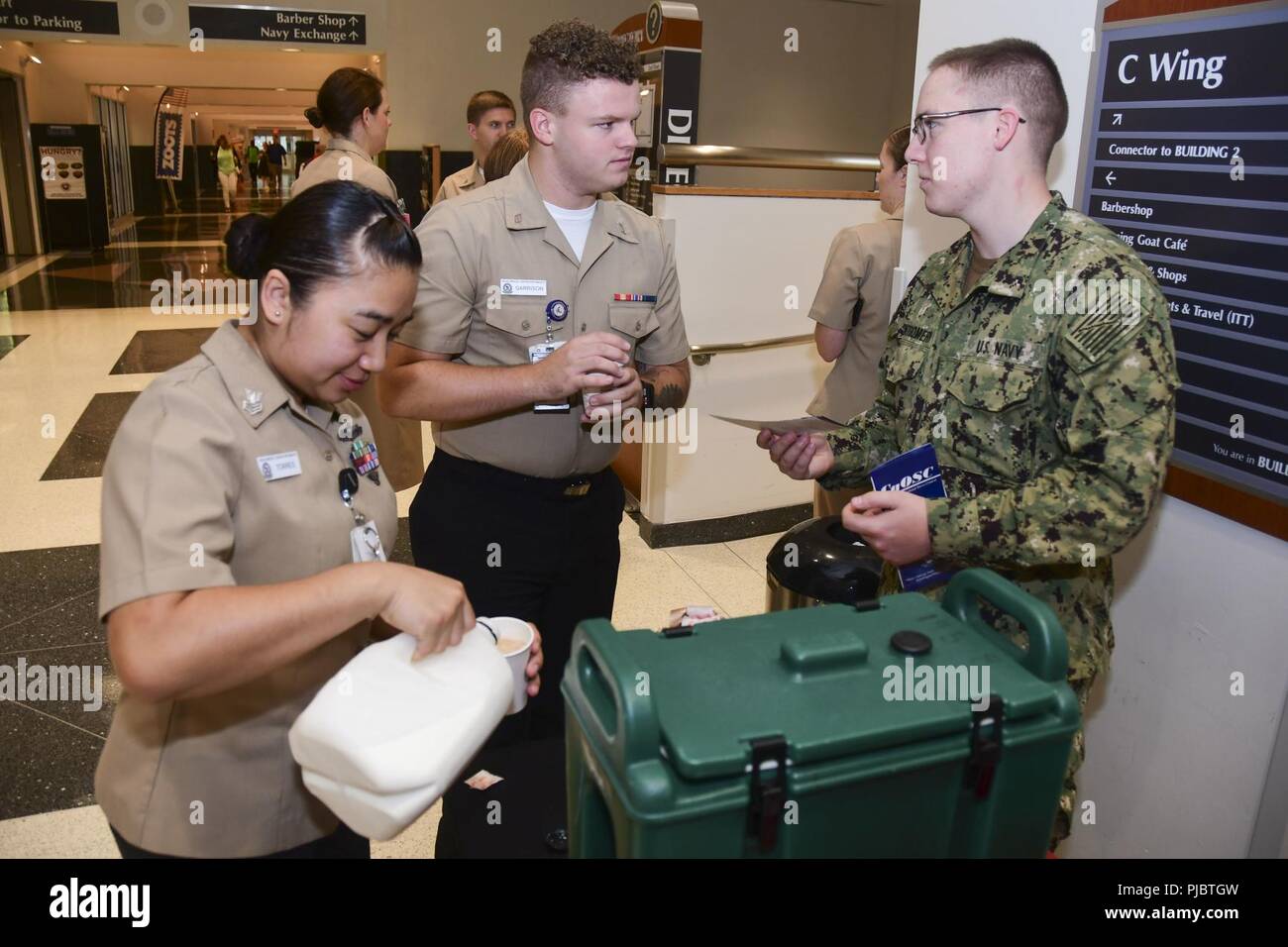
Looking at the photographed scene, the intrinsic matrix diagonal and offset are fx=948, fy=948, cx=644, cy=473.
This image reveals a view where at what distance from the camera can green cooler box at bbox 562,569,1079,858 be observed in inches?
35.3

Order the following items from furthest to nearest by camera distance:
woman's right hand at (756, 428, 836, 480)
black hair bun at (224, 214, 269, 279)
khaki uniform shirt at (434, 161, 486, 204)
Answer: khaki uniform shirt at (434, 161, 486, 204) → woman's right hand at (756, 428, 836, 480) → black hair bun at (224, 214, 269, 279)

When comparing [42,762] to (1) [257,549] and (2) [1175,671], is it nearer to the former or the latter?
(1) [257,549]

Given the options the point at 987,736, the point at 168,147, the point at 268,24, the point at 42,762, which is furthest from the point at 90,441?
the point at 168,147

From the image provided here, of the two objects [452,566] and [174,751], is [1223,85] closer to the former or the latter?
[452,566]

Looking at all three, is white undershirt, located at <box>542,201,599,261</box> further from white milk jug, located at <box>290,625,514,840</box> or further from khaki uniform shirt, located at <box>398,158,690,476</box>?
white milk jug, located at <box>290,625,514,840</box>

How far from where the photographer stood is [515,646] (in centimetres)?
134

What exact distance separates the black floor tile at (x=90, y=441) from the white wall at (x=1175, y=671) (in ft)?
14.0

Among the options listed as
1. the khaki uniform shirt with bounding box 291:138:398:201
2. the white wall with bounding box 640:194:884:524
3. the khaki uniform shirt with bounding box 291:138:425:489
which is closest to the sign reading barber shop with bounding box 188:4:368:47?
the khaki uniform shirt with bounding box 291:138:398:201

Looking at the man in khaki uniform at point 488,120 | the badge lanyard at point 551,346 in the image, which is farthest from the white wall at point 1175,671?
the man in khaki uniform at point 488,120

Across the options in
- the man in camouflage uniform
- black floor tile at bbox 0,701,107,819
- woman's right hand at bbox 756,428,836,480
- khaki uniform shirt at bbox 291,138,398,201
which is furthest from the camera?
khaki uniform shirt at bbox 291,138,398,201

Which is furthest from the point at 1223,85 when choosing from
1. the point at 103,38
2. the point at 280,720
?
the point at 103,38

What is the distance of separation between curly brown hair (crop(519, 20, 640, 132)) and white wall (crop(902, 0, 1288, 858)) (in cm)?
82

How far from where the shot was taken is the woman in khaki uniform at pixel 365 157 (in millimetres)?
3324

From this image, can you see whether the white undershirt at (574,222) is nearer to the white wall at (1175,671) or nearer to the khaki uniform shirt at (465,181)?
the white wall at (1175,671)
